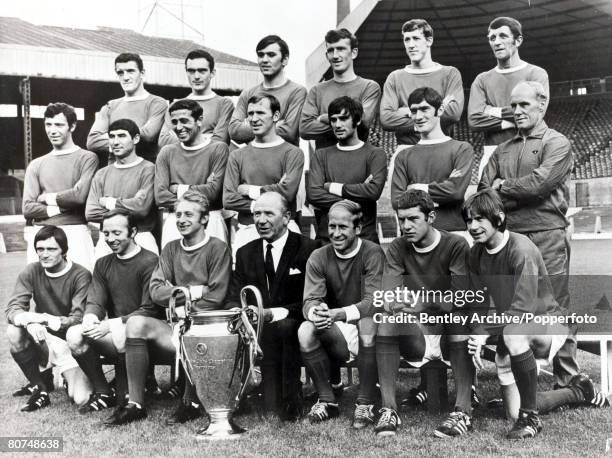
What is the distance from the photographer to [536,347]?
11.4 ft

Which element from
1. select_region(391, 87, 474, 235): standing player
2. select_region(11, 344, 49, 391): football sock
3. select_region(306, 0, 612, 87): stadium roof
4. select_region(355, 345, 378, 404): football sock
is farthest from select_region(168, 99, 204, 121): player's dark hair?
select_region(306, 0, 612, 87): stadium roof

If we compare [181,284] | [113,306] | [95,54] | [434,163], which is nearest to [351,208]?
[434,163]

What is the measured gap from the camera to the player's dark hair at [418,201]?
3604 mm

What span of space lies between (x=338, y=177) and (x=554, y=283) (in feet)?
4.84

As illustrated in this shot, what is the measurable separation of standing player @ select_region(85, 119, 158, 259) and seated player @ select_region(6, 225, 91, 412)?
11.4 inches

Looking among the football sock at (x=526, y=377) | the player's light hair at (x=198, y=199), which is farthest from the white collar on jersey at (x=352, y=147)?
the football sock at (x=526, y=377)

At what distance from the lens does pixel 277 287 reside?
393cm

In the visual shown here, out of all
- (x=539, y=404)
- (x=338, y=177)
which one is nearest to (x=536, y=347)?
(x=539, y=404)

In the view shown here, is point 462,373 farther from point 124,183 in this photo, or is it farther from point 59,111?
point 59,111

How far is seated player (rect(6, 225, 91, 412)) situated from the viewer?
413cm

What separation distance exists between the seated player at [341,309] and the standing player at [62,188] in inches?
72.7

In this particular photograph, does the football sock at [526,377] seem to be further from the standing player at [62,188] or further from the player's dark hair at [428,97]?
the standing player at [62,188]

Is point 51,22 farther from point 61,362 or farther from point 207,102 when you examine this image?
point 61,362

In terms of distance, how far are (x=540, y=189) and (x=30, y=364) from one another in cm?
340
